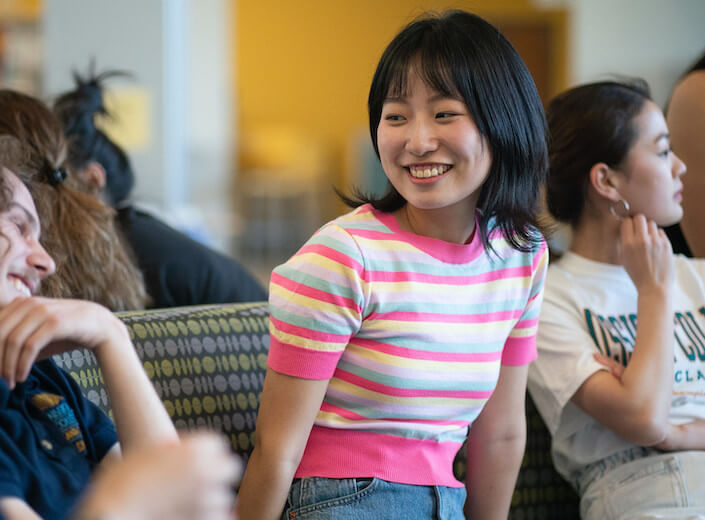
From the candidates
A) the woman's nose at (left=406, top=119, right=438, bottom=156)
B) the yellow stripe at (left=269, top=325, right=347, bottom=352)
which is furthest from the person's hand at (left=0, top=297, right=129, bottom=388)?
the woman's nose at (left=406, top=119, right=438, bottom=156)

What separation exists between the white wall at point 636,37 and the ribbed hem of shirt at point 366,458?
6476mm

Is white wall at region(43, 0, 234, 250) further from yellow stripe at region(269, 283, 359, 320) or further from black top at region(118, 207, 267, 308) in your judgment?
yellow stripe at region(269, 283, 359, 320)

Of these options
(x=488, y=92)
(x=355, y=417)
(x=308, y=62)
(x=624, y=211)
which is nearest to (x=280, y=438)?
(x=355, y=417)

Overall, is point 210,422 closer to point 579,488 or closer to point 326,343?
point 326,343

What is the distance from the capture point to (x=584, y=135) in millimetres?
1639

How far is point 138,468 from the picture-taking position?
679 millimetres

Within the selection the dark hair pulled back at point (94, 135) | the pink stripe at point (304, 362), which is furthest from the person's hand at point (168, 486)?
the dark hair pulled back at point (94, 135)

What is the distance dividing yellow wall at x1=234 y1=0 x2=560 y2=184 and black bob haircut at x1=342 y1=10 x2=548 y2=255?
8206 millimetres

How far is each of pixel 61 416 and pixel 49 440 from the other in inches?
2.0

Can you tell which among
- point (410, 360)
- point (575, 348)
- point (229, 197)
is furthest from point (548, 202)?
point (229, 197)

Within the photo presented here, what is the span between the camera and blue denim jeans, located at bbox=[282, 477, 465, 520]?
117cm

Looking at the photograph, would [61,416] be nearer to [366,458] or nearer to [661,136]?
[366,458]

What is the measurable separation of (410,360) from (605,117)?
0.72m

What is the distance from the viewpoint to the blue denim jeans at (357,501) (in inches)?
46.1
